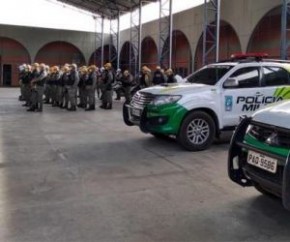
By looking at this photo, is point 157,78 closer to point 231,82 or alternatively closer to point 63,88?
point 63,88

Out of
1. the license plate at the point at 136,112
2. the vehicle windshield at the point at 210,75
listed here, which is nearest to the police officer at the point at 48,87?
the license plate at the point at 136,112

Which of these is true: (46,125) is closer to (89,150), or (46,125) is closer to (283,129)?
(89,150)

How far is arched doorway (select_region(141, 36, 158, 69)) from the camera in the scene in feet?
132

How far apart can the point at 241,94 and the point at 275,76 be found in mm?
858

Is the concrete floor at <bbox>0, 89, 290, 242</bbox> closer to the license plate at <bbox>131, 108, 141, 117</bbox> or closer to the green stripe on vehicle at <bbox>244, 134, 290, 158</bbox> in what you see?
the license plate at <bbox>131, 108, 141, 117</bbox>

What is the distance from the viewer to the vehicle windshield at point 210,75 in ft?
30.8

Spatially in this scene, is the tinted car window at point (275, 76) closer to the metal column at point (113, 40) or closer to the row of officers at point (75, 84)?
the row of officers at point (75, 84)

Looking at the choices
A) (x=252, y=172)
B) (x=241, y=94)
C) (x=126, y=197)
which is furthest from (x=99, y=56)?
(x=252, y=172)

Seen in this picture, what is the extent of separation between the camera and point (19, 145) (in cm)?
966

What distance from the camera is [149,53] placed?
137 ft

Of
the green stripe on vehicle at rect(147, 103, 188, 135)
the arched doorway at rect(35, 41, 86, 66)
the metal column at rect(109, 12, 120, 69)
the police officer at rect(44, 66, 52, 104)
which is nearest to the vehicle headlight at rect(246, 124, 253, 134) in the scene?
the green stripe on vehicle at rect(147, 103, 188, 135)

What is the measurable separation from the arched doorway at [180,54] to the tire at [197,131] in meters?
22.8

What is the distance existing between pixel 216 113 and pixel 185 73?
2410 centimetres

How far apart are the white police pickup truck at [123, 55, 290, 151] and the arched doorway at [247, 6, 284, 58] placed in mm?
13367
